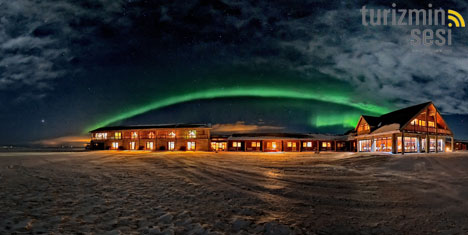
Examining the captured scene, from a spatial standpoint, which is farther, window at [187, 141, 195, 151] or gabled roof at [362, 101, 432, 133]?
window at [187, 141, 195, 151]

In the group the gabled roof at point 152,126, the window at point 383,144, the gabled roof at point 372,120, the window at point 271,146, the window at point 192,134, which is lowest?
the window at point 271,146

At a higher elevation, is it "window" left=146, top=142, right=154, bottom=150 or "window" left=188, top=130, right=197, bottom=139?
"window" left=188, top=130, right=197, bottom=139

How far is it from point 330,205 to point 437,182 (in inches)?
263

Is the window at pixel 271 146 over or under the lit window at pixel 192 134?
under

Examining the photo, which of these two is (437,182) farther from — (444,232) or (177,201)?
(177,201)

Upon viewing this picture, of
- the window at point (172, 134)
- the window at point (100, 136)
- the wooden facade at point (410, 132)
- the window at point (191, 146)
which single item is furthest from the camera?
the window at point (100, 136)

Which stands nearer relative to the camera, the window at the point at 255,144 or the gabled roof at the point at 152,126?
the window at the point at 255,144

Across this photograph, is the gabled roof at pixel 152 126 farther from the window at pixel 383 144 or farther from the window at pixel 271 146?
the window at pixel 383 144

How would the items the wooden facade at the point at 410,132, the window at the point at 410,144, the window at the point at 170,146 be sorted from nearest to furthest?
1. the wooden facade at the point at 410,132
2. the window at the point at 410,144
3. the window at the point at 170,146

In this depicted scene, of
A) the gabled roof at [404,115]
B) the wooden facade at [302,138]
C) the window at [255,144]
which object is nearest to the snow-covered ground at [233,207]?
the gabled roof at [404,115]

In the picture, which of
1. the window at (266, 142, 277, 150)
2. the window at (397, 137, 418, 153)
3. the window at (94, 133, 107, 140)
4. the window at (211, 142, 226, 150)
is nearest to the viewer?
the window at (397, 137, 418, 153)

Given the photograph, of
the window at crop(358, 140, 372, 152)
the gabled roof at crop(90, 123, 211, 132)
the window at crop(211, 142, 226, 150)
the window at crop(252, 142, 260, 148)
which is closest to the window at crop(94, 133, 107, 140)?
the gabled roof at crop(90, 123, 211, 132)

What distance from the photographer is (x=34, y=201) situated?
22.0 ft

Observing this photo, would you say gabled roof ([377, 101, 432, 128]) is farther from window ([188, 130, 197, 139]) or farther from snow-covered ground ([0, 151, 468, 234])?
window ([188, 130, 197, 139])
